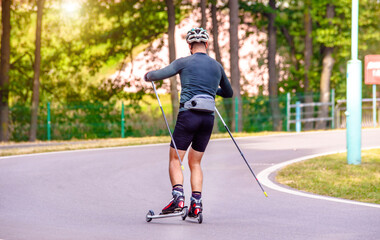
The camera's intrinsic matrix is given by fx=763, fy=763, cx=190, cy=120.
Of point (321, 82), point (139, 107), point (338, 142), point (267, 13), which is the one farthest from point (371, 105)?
point (338, 142)

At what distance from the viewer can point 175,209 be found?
820 centimetres

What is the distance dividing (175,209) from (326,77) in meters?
29.3

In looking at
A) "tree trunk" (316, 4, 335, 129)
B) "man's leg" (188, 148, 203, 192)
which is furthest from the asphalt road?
"tree trunk" (316, 4, 335, 129)

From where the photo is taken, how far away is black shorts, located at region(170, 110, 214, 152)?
8242 mm

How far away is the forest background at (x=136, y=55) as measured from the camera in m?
30.6

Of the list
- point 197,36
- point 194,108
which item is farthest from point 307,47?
point 194,108

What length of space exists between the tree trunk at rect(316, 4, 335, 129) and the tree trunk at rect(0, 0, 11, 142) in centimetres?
1384

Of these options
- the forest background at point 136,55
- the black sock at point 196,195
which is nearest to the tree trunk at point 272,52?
the forest background at point 136,55

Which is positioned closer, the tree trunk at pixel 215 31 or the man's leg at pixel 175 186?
the man's leg at pixel 175 186

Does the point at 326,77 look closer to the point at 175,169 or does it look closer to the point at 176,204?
the point at 175,169

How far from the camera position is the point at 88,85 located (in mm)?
36094

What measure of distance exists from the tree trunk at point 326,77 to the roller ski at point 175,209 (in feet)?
87.4

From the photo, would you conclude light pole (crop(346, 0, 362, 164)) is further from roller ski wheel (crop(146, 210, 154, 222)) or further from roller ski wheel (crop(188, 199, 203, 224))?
roller ski wheel (crop(146, 210, 154, 222))

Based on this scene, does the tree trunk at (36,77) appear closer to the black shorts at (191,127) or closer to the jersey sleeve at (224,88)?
the jersey sleeve at (224,88)
